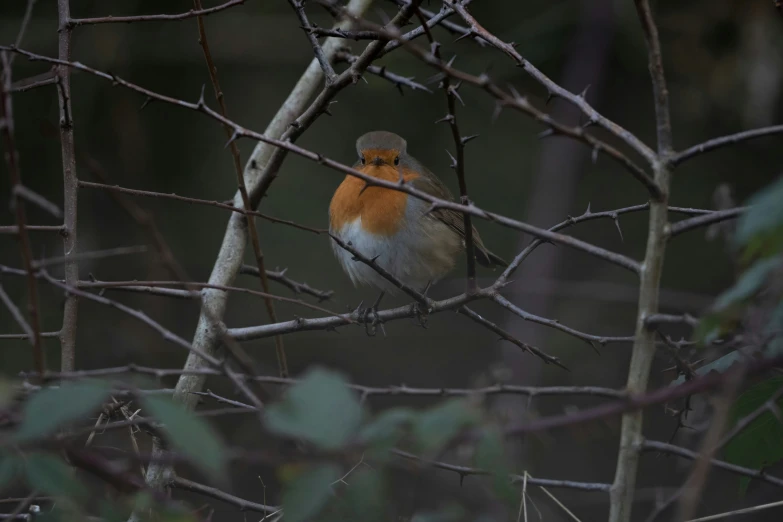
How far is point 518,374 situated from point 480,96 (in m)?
2.86

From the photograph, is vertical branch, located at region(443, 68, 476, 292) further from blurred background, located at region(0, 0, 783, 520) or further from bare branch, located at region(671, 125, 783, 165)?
blurred background, located at region(0, 0, 783, 520)

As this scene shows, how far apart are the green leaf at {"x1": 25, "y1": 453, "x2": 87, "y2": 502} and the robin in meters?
2.42

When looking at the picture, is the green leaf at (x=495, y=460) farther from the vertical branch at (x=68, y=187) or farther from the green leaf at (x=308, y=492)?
the vertical branch at (x=68, y=187)

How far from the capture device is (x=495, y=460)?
0.87 m

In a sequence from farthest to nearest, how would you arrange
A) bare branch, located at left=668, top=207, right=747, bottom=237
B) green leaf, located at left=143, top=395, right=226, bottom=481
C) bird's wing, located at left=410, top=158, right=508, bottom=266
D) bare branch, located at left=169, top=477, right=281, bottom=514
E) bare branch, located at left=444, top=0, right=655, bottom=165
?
bird's wing, located at left=410, top=158, right=508, bottom=266
bare branch, located at left=169, top=477, right=281, bottom=514
bare branch, located at left=444, top=0, right=655, bottom=165
bare branch, located at left=668, top=207, right=747, bottom=237
green leaf, located at left=143, top=395, right=226, bottom=481

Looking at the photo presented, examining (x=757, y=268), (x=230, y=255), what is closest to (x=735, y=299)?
(x=757, y=268)

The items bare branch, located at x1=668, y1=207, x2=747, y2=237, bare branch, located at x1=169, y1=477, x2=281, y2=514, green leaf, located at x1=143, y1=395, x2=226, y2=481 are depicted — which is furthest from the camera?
bare branch, located at x1=169, y1=477, x2=281, y2=514

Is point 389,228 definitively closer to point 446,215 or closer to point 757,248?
point 446,215

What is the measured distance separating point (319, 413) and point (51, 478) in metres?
0.29

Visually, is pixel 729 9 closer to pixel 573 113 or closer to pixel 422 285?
pixel 573 113

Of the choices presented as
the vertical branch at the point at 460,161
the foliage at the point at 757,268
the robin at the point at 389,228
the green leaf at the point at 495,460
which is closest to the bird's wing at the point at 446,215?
the robin at the point at 389,228

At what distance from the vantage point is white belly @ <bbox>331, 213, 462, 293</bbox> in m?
3.38

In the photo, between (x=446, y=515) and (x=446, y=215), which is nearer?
(x=446, y=515)

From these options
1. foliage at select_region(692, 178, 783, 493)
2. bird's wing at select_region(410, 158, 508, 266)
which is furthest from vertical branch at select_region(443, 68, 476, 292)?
bird's wing at select_region(410, 158, 508, 266)
